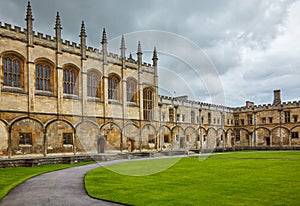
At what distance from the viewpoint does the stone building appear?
22.3 metres

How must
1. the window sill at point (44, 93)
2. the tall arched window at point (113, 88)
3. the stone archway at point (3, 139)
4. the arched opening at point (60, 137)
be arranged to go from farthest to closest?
the tall arched window at point (113, 88) → the arched opening at point (60, 137) → the window sill at point (44, 93) → the stone archway at point (3, 139)

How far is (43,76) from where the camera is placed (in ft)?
80.4

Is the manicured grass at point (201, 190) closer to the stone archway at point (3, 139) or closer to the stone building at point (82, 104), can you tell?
the stone archway at point (3, 139)

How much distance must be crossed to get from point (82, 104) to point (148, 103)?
34.2 feet

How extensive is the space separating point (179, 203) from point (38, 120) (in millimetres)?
18363

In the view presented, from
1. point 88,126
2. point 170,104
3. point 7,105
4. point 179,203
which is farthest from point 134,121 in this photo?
point 179,203

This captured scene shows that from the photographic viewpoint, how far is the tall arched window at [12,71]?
22.1 meters

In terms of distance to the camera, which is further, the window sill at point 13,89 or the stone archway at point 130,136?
the stone archway at point 130,136

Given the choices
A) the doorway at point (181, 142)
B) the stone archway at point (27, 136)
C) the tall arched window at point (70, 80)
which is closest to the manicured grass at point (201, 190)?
the stone archway at point (27, 136)

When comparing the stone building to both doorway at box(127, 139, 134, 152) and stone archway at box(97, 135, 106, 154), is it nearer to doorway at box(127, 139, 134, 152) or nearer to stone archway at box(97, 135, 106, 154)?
doorway at box(127, 139, 134, 152)

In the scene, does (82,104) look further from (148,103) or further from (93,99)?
(148,103)

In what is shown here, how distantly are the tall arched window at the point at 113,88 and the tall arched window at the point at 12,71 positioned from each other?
991 cm

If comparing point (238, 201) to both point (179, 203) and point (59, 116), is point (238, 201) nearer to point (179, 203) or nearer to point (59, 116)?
point (179, 203)

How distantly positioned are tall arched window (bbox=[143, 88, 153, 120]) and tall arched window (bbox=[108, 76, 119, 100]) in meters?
4.50
